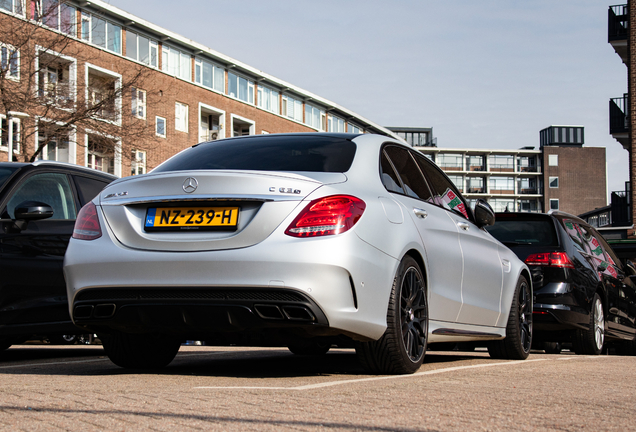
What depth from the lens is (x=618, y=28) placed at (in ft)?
114

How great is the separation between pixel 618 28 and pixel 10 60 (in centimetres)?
2498

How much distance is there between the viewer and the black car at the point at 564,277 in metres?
8.38

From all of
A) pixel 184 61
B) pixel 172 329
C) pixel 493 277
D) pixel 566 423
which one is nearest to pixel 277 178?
pixel 172 329

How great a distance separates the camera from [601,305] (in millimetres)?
9508

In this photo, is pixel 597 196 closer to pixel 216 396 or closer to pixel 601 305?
pixel 601 305

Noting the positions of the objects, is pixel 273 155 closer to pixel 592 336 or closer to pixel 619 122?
pixel 592 336

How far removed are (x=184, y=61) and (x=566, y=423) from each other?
159 feet

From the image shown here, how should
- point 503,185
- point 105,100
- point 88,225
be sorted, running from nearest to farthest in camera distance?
1. point 88,225
2. point 105,100
3. point 503,185

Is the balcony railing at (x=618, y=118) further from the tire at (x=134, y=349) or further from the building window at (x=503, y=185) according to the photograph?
the building window at (x=503, y=185)

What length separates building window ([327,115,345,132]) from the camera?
69.2 meters

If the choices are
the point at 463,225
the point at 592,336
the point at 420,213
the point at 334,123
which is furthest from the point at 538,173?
the point at 420,213

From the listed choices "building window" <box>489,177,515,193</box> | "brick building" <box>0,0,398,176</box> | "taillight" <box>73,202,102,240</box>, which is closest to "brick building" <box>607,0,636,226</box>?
"brick building" <box>0,0,398,176</box>

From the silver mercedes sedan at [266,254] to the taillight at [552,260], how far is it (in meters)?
3.41

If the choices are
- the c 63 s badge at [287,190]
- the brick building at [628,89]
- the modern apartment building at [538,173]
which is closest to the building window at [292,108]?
the brick building at [628,89]
